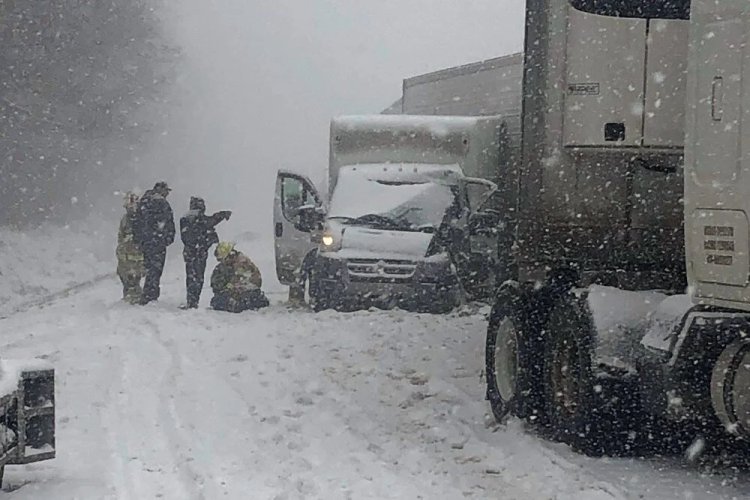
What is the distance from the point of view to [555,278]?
846cm

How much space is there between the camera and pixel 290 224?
17.5 meters

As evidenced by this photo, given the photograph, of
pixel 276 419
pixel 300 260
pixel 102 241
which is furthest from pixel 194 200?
pixel 102 241

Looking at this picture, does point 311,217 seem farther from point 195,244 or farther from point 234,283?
point 195,244

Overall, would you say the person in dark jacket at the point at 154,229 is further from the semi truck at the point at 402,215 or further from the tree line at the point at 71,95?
the tree line at the point at 71,95

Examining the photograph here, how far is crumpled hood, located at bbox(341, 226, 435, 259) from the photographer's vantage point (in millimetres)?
15078

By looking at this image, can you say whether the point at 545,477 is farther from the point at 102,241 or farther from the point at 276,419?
the point at 102,241

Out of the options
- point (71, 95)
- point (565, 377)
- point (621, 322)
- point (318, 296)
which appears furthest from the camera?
point (71, 95)

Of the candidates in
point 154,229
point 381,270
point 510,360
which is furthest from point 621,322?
point 154,229

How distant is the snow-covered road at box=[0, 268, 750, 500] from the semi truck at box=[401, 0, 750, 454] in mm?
516

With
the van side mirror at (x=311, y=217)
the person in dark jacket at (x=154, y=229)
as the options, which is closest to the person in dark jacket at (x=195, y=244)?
the person in dark jacket at (x=154, y=229)

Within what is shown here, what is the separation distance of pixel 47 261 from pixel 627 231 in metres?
25.1

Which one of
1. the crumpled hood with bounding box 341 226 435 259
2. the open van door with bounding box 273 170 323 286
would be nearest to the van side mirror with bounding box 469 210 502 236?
the crumpled hood with bounding box 341 226 435 259

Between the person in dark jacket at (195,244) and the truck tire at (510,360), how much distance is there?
7.98 meters

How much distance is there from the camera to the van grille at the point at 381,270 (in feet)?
49.1
